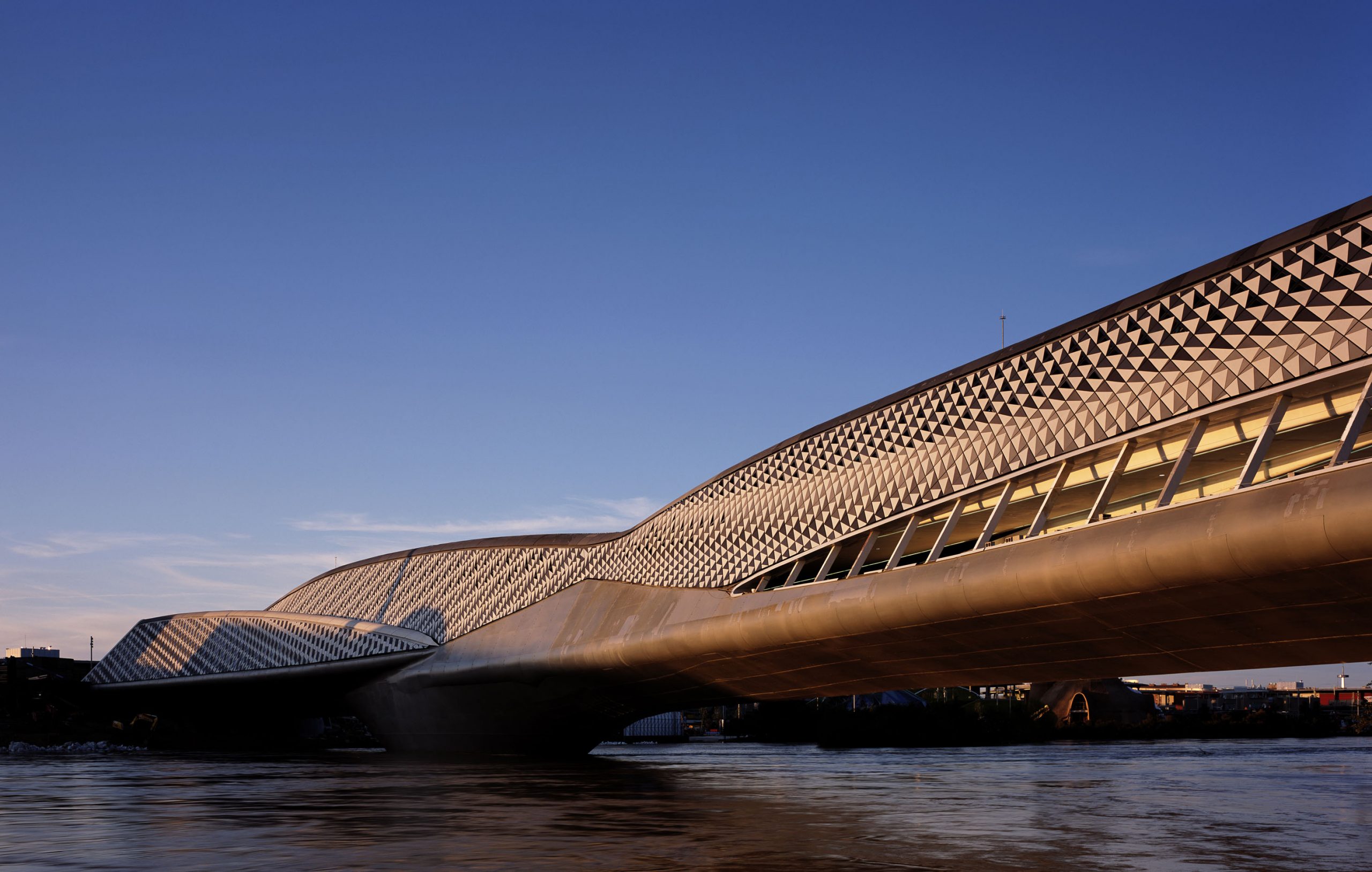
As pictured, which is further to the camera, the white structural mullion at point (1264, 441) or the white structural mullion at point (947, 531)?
the white structural mullion at point (947, 531)

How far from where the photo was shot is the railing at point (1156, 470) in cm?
2067

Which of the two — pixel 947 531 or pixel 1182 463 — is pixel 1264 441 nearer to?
pixel 1182 463

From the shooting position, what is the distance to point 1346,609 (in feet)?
69.4

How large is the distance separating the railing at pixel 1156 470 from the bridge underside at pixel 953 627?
0.87 meters

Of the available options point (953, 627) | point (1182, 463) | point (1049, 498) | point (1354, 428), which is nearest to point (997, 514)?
point (1049, 498)

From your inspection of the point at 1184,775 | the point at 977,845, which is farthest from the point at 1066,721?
the point at 977,845

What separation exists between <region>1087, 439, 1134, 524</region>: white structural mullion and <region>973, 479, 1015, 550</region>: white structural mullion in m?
2.40

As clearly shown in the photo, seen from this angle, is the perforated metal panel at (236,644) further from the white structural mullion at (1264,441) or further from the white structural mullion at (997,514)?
the white structural mullion at (1264,441)

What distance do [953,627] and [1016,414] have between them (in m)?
4.99

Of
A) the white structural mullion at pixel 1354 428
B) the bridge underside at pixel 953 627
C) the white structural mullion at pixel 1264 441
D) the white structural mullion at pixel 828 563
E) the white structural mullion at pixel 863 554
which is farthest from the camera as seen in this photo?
the white structural mullion at pixel 828 563

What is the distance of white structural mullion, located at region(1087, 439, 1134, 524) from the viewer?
76.2 ft

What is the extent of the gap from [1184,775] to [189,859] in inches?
1007

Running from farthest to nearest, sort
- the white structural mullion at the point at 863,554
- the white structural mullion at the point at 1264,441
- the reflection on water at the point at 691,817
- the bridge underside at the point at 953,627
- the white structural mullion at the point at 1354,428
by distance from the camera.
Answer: the white structural mullion at the point at 863,554 < the white structural mullion at the point at 1264,441 < the bridge underside at the point at 953,627 < the white structural mullion at the point at 1354,428 < the reflection on water at the point at 691,817

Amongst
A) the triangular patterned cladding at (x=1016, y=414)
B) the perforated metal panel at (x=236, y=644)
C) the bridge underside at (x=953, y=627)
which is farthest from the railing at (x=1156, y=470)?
the perforated metal panel at (x=236, y=644)
